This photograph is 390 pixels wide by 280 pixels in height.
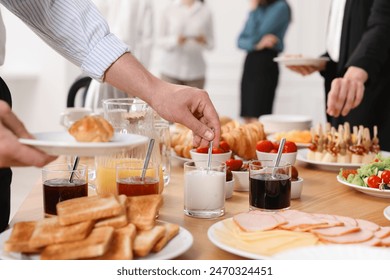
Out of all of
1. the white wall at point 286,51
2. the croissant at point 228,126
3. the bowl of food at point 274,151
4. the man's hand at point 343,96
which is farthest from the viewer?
the white wall at point 286,51

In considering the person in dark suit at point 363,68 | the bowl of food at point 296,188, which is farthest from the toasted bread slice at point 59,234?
the person in dark suit at point 363,68

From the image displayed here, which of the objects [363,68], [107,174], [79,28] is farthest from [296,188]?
[363,68]

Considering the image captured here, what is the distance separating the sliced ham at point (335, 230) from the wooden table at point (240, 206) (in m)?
0.20

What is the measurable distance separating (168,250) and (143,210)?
0.13 m

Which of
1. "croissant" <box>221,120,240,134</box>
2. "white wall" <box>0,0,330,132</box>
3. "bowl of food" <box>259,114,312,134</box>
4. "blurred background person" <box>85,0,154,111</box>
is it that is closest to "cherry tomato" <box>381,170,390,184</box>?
"croissant" <box>221,120,240,134</box>

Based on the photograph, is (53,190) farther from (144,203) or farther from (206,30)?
(206,30)

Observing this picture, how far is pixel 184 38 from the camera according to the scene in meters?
6.83

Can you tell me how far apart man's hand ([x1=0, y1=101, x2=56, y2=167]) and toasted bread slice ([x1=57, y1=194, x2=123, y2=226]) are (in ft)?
0.45

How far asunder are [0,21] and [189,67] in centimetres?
551

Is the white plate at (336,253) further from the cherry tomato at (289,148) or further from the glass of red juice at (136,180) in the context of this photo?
the cherry tomato at (289,148)

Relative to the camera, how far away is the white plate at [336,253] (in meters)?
1.17

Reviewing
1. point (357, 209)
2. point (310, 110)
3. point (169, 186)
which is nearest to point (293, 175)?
point (357, 209)

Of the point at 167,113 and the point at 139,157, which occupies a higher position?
the point at 167,113

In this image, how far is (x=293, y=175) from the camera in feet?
5.97
